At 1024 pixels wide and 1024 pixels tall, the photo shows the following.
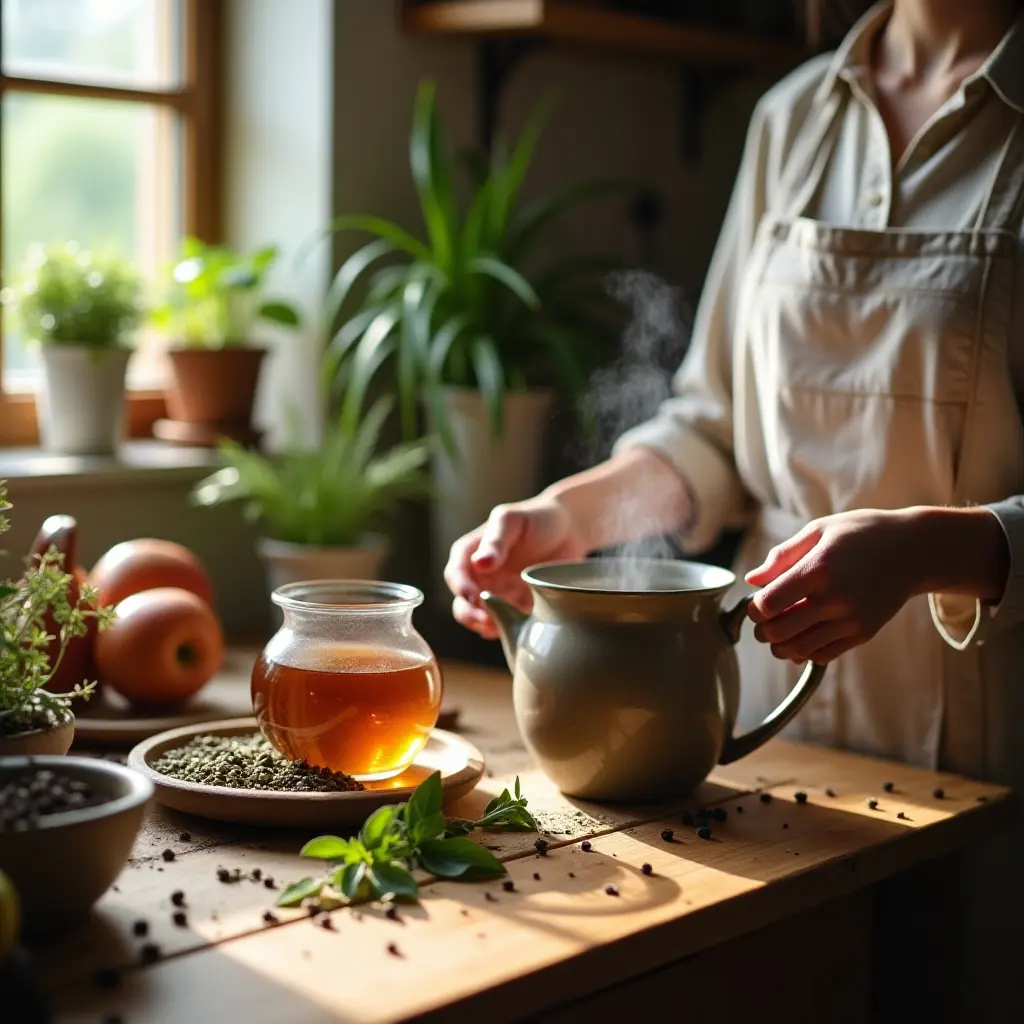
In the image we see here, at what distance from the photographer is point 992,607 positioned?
1.36m

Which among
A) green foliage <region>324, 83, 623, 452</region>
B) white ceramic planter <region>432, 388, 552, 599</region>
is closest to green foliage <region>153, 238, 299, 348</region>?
green foliage <region>324, 83, 623, 452</region>

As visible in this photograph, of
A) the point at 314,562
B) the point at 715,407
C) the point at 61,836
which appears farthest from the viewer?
the point at 314,562

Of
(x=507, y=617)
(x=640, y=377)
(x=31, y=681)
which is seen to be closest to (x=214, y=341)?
(x=640, y=377)

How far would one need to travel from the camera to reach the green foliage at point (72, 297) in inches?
83.7

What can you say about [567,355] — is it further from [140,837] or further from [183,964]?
[183,964]

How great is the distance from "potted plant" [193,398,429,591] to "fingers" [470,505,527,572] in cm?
62

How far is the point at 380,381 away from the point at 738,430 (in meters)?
0.87

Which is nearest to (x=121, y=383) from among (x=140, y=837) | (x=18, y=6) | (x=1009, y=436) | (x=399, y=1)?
(x=18, y=6)

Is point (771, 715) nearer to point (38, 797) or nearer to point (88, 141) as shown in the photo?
point (38, 797)

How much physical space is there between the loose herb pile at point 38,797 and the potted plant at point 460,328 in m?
1.21

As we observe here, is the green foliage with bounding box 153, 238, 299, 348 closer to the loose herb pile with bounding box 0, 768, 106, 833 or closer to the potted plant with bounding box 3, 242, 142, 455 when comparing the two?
the potted plant with bounding box 3, 242, 142, 455

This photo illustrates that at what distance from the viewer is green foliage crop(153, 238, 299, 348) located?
2.24 m

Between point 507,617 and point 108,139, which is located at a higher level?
point 108,139

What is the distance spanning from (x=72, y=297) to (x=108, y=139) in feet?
1.26
